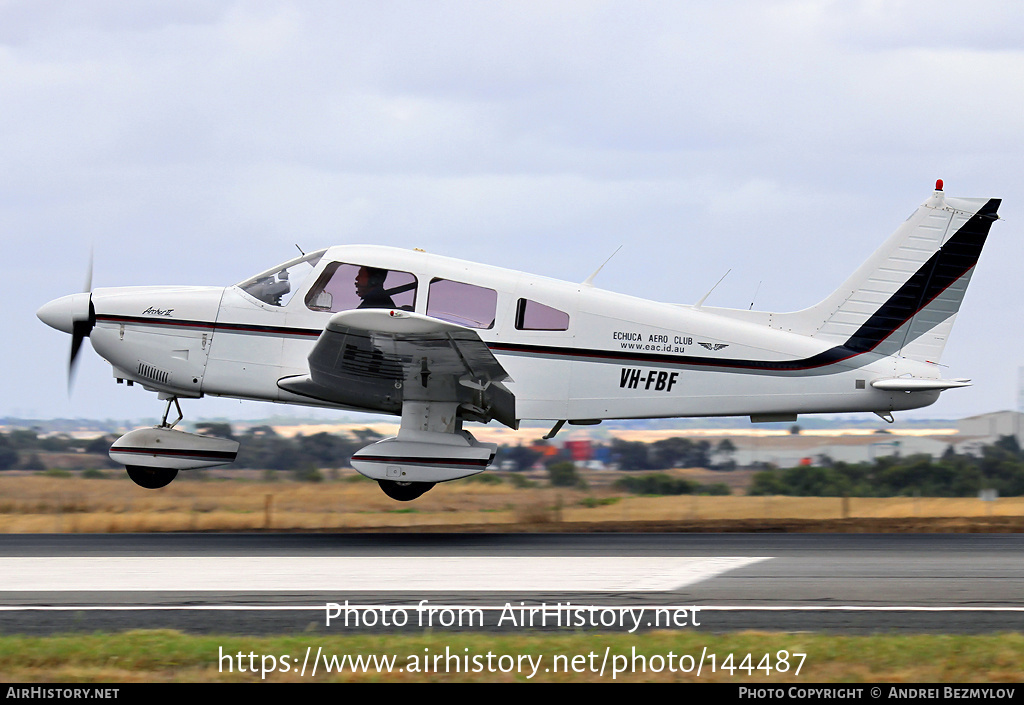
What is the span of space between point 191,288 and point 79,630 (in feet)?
21.2

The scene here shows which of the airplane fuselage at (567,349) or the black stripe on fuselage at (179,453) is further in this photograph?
the black stripe on fuselage at (179,453)

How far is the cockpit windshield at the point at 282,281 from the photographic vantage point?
11.7 meters

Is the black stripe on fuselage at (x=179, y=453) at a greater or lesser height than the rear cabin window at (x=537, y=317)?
lesser

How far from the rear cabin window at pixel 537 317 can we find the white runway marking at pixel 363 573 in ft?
9.48

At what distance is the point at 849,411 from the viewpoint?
11961 millimetres

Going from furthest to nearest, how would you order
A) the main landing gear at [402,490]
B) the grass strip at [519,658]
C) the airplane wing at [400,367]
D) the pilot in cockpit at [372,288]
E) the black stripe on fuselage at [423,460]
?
the main landing gear at [402,490]
the pilot in cockpit at [372,288]
the black stripe on fuselage at [423,460]
the airplane wing at [400,367]
the grass strip at [519,658]

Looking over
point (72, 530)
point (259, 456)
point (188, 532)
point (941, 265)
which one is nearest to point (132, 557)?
point (188, 532)

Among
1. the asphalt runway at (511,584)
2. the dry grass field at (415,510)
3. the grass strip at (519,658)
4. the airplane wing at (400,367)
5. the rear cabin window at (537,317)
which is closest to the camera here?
the grass strip at (519,658)

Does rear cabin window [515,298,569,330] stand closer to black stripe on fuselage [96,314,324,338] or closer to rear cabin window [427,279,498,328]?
rear cabin window [427,279,498,328]

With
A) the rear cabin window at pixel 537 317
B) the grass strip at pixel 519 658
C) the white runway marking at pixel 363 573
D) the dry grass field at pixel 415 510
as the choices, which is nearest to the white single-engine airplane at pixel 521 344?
the rear cabin window at pixel 537 317

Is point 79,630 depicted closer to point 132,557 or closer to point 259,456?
point 132,557

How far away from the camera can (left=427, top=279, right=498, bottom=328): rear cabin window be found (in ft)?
37.3

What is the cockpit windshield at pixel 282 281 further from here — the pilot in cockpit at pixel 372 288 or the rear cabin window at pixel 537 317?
the rear cabin window at pixel 537 317

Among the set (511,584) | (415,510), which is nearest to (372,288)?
(415,510)
